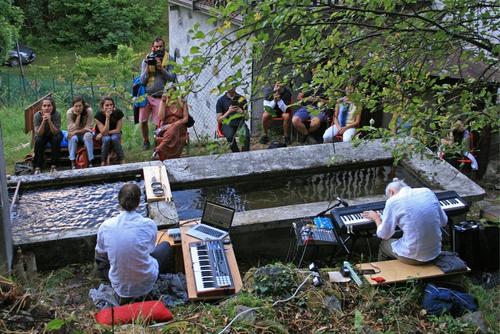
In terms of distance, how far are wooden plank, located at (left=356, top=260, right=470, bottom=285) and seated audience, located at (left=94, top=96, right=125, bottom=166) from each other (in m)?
4.89

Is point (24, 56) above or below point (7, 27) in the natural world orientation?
below

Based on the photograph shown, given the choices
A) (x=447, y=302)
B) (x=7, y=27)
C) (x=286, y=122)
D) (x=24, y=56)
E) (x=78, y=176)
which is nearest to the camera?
(x=447, y=302)

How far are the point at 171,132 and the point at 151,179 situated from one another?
200cm

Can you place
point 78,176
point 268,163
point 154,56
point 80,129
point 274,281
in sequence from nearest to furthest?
point 274,281 → point 78,176 → point 268,163 → point 80,129 → point 154,56

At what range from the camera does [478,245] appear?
5.89 meters

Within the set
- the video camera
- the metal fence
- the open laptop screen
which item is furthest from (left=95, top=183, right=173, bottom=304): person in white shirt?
the metal fence

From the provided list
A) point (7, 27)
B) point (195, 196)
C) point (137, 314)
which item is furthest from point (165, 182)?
point (7, 27)

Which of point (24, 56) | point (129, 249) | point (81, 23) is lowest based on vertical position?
point (129, 249)

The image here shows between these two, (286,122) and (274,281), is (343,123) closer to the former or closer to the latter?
(286,122)

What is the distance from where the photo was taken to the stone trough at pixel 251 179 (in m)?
5.87

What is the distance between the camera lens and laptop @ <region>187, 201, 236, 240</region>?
19.0ft

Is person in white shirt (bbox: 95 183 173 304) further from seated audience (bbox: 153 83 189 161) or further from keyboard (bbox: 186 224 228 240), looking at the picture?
seated audience (bbox: 153 83 189 161)

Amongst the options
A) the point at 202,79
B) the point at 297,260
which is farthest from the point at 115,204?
the point at 202,79

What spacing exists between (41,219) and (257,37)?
391 cm
